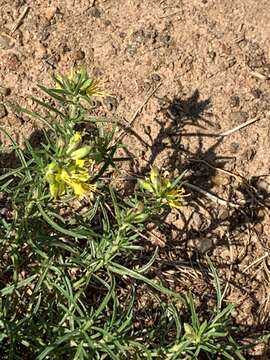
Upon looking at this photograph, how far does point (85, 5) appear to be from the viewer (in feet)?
13.8

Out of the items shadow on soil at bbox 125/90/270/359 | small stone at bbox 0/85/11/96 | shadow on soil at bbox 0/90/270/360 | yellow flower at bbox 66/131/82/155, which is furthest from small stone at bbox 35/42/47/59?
yellow flower at bbox 66/131/82/155

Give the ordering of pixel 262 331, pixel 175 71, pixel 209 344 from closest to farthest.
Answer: pixel 209 344 < pixel 262 331 < pixel 175 71

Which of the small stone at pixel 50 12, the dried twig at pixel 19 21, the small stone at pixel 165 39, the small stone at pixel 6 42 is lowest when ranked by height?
the small stone at pixel 6 42

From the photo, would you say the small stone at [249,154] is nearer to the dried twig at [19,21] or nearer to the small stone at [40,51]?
the small stone at [40,51]

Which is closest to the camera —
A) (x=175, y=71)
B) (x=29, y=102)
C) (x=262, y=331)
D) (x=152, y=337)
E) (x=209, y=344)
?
(x=209, y=344)

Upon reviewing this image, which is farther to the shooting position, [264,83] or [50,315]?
[264,83]

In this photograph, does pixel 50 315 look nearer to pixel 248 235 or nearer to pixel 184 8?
pixel 248 235

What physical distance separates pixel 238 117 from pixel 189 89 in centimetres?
33

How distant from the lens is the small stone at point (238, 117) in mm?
4059

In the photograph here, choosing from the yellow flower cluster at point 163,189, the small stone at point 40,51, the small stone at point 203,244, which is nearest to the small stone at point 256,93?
the small stone at point 203,244

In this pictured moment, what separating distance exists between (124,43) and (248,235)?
4.50ft

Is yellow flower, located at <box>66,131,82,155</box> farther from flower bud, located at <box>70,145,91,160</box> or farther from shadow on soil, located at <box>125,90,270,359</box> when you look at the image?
shadow on soil, located at <box>125,90,270,359</box>

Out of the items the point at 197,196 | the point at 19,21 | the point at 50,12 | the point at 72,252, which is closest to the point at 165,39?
the point at 50,12

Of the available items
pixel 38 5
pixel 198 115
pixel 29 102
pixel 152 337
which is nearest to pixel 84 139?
pixel 29 102
